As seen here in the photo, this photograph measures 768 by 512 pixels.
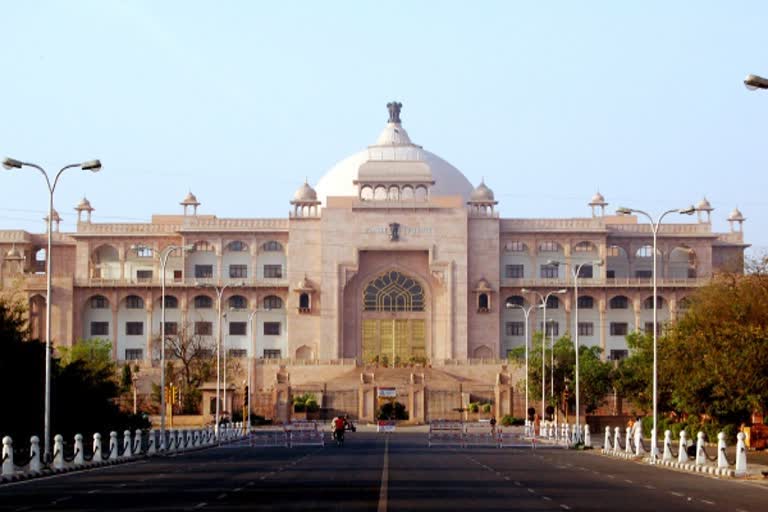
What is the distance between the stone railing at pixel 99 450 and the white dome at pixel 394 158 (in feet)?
198

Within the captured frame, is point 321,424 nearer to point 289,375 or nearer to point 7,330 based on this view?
point 289,375

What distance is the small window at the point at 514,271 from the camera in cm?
12731

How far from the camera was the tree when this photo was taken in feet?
168

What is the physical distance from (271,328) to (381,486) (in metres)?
92.9

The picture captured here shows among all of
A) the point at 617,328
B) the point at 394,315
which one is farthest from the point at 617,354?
the point at 394,315

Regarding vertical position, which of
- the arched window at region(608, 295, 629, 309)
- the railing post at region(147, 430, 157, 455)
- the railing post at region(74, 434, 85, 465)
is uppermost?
the arched window at region(608, 295, 629, 309)

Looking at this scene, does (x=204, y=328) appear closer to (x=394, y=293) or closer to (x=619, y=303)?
(x=394, y=293)

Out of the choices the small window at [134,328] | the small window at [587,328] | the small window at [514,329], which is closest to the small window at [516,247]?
the small window at [514,329]

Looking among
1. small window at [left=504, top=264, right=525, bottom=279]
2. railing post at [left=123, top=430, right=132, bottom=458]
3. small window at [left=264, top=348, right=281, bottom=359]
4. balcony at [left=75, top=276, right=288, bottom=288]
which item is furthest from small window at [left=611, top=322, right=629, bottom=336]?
railing post at [left=123, top=430, right=132, bottom=458]

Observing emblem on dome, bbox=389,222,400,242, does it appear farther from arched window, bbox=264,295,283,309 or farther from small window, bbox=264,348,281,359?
small window, bbox=264,348,281,359

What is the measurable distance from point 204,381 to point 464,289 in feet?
78.9

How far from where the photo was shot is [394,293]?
408ft

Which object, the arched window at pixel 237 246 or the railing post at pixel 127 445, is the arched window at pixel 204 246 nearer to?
the arched window at pixel 237 246

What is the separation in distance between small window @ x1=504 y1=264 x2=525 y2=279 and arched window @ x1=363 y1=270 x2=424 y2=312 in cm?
758
